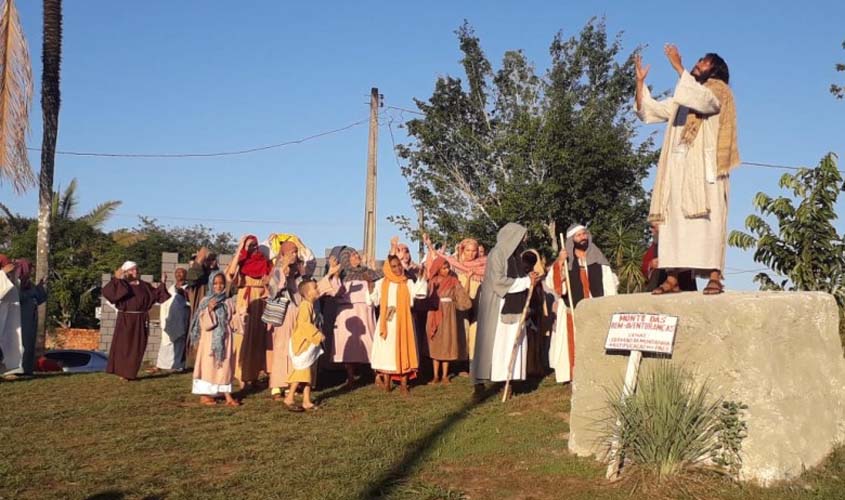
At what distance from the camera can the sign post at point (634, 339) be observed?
20.6ft

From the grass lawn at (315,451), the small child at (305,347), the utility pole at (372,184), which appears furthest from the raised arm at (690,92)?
the utility pole at (372,184)

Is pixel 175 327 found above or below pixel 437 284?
below

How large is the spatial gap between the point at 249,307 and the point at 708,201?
7.01m

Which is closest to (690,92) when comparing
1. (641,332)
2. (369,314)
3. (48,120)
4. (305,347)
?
(641,332)

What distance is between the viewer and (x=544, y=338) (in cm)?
1267

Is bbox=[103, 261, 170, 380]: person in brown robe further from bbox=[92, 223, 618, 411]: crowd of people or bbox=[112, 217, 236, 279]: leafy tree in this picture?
bbox=[112, 217, 236, 279]: leafy tree

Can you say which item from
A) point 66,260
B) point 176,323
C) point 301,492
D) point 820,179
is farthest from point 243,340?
point 66,260

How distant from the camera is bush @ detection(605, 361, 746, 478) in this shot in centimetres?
591

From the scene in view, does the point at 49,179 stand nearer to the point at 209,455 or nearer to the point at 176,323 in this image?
the point at 176,323

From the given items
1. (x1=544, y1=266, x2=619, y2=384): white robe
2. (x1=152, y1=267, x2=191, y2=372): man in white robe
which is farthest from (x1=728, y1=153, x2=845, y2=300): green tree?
(x1=152, y1=267, x2=191, y2=372): man in white robe

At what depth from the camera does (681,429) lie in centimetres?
591

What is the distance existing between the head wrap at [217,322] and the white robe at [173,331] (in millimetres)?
4107

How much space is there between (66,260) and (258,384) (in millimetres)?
25789

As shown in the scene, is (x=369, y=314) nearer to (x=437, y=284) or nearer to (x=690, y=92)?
(x=437, y=284)
